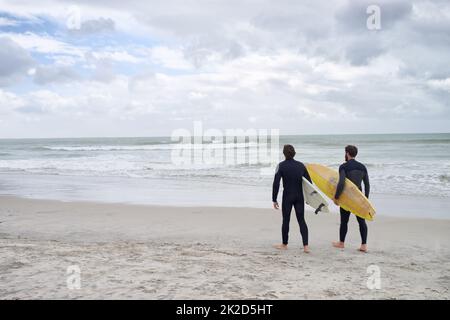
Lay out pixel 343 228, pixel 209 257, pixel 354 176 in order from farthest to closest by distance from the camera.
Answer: pixel 343 228 < pixel 354 176 < pixel 209 257

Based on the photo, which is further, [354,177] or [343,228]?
[343,228]

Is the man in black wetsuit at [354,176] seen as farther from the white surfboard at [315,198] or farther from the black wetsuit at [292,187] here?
the black wetsuit at [292,187]

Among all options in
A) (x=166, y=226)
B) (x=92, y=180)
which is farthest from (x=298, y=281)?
(x=92, y=180)

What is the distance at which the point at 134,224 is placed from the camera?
332 inches

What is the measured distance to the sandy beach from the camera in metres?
4.15

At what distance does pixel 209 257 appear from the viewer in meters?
5.55

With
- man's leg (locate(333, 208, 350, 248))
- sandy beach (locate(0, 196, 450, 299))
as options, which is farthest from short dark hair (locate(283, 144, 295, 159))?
sandy beach (locate(0, 196, 450, 299))

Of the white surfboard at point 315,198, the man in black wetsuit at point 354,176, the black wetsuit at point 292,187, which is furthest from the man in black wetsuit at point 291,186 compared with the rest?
the man in black wetsuit at point 354,176

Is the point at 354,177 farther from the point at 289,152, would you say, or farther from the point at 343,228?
the point at 289,152

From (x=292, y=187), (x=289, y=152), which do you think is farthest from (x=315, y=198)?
(x=289, y=152)

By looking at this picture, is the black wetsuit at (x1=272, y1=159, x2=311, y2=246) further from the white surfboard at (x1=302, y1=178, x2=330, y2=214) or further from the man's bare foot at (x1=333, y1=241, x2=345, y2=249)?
the man's bare foot at (x1=333, y1=241, x2=345, y2=249)
